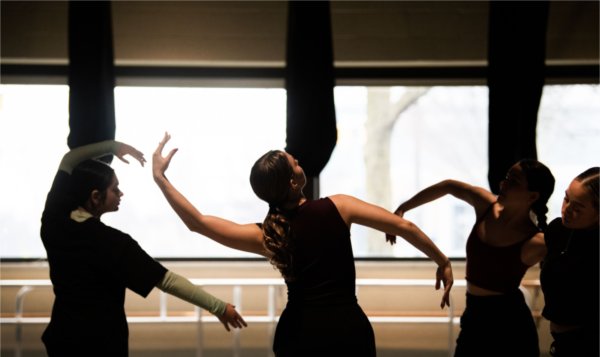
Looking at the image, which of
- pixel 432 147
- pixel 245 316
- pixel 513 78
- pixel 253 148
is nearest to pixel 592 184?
pixel 513 78

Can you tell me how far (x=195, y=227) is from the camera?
2139 millimetres

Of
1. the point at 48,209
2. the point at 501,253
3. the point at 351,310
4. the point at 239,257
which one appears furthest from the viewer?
the point at 239,257

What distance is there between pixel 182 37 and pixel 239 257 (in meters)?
1.64

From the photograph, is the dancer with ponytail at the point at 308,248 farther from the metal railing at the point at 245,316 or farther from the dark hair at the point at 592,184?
the metal railing at the point at 245,316

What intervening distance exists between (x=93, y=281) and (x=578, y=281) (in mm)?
1627

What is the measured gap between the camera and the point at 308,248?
2082mm

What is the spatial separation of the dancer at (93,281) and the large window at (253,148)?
2408 millimetres

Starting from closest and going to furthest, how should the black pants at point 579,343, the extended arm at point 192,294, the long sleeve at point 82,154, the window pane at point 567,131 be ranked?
the black pants at point 579,343 → the extended arm at point 192,294 → the long sleeve at point 82,154 → the window pane at point 567,131

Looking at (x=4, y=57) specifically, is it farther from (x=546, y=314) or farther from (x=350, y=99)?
(x=546, y=314)

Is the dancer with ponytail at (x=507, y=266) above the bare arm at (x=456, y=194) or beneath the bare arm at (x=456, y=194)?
beneath

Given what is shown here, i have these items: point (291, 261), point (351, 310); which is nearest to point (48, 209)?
point (291, 261)

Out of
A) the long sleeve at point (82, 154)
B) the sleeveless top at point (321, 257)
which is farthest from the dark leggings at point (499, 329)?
the long sleeve at point (82, 154)

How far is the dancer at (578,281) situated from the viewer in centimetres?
205

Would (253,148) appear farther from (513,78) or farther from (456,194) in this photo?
(456,194)
